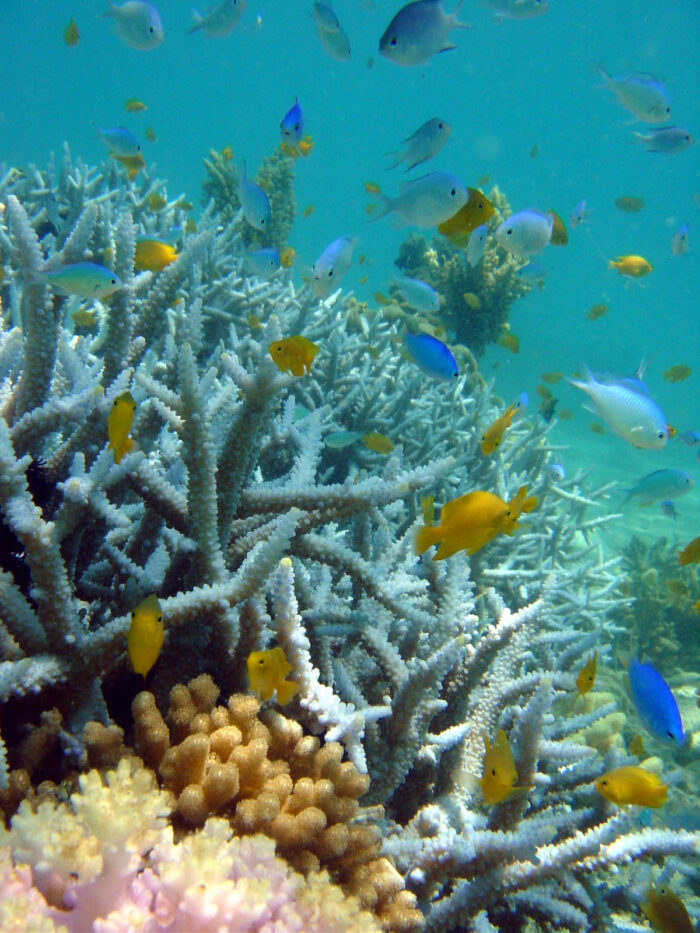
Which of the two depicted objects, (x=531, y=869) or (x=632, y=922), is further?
(x=632, y=922)

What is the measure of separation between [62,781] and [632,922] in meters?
2.53

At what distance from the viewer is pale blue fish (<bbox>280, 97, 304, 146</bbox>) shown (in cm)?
450

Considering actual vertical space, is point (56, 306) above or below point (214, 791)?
above

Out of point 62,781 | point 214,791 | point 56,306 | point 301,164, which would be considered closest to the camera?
point 214,791

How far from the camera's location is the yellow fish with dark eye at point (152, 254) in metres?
3.13

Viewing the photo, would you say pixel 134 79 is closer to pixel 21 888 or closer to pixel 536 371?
pixel 536 371

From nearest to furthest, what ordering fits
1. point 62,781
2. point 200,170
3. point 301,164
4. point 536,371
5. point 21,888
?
point 21,888 < point 62,781 < point 536,371 < point 200,170 < point 301,164

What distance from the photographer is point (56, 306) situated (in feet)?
7.55

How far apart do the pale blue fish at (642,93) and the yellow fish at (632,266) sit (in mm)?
1592

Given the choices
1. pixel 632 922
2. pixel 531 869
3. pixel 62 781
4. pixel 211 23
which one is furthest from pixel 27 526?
pixel 211 23

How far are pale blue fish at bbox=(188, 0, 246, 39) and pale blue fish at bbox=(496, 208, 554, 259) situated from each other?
4.00m

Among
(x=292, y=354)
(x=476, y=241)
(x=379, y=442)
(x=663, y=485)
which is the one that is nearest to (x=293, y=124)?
(x=476, y=241)

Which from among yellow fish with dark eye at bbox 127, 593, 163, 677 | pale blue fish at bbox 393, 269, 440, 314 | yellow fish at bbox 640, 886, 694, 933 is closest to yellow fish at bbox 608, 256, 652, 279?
pale blue fish at bbox 393, 269, 440, 314

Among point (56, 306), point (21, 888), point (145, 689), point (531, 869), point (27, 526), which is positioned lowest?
point (531, 869)
